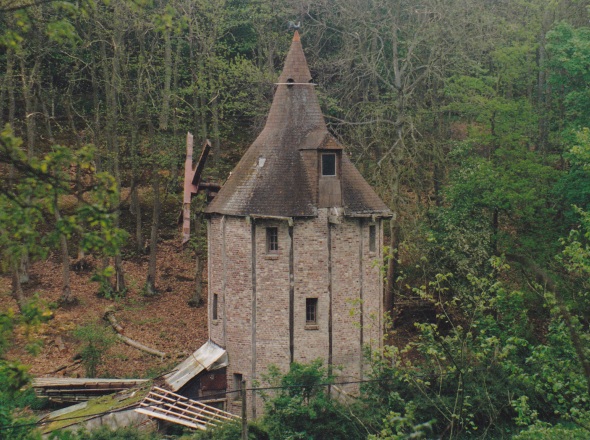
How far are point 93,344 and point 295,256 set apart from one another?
8494mm

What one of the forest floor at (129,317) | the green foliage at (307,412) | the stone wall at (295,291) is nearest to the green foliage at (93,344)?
the forest floor at (129,317)

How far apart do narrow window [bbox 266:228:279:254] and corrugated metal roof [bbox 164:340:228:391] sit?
11.9 feet

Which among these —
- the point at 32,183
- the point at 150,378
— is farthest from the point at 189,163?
the point at 32,183

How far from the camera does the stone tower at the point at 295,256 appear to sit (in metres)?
23.3

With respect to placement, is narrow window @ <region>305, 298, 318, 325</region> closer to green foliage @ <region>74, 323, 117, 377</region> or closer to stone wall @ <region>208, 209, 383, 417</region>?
stone wall @ <region>208, 209, 383, 417</region>

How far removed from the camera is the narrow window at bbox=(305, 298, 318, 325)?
23497 millimetres

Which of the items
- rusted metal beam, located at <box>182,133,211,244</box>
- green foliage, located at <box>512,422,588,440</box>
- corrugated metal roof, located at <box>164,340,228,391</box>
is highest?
rusted metal beam, located at <box>182,133,211,244</box>

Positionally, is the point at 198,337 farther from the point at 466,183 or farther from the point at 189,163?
the point at 466,183

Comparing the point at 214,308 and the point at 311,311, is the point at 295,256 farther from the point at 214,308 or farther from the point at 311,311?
the point at 214,308

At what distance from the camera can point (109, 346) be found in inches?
1085

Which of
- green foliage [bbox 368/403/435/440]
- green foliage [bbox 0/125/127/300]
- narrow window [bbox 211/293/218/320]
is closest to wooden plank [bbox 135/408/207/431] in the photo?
narrow window [bbox 211/293/218/320]

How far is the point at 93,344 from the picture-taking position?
26891 mm

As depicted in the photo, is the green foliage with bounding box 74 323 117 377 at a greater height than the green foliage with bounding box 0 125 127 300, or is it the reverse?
the green foliage with bounding box 0 125 127 300

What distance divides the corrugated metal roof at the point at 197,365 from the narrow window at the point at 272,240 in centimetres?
362
